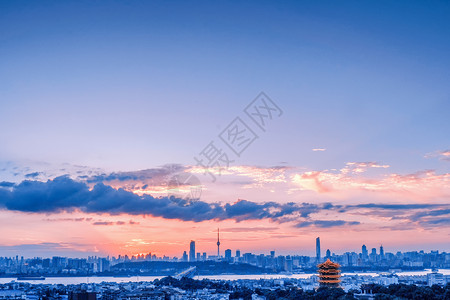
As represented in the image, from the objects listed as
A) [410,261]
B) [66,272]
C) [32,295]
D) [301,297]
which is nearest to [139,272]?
[66,272]

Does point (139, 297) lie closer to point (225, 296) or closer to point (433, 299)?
point (225, 296)

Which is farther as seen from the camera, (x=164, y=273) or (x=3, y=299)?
(x=164, y=273)

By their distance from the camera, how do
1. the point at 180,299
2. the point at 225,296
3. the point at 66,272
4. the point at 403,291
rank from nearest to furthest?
the point at 403,291 → the point at 180,299 → the point at 225,296 → the point at 66,272

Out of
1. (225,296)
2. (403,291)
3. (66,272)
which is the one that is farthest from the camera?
(66,272)

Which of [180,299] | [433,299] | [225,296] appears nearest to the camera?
[433,299]

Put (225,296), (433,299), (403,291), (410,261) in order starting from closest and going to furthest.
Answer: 1. (433,299)
2. (403,291)
3. (225,296)
4. (410,261)

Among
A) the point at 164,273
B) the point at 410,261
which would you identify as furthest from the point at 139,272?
the point at 410,261

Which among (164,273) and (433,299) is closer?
(433,299)

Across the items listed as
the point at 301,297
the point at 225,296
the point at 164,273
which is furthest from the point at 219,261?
the point at 301,297

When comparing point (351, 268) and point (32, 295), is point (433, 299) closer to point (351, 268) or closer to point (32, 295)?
point (32, 295)
